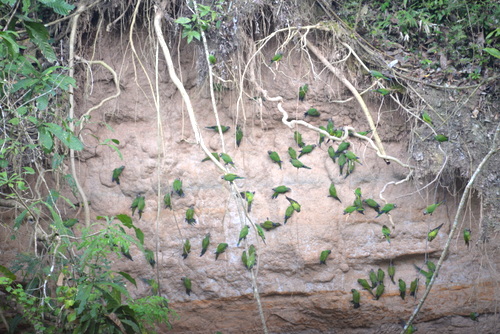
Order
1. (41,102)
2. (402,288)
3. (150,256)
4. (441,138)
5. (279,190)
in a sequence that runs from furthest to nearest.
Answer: (279,190) → (402,288) → (150,256) → (441,138) → (41,102)

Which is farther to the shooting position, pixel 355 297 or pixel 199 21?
pixel 355 297

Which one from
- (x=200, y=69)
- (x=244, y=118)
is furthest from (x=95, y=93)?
(x=244, y=118)

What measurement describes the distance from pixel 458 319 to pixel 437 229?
869 mm

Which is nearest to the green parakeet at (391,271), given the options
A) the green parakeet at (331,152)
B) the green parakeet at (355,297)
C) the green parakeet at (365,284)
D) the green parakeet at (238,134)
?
the green parakeet at (365,284)

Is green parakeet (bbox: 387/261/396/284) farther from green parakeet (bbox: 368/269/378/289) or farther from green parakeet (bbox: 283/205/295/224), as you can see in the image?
green parakeet (bbox: 283/205/295/224)

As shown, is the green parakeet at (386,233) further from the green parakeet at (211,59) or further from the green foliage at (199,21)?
the green foliage at (199,21)

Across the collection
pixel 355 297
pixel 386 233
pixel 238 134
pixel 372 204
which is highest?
pixel 238 134

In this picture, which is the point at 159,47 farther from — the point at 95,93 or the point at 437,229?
the point at 437,229

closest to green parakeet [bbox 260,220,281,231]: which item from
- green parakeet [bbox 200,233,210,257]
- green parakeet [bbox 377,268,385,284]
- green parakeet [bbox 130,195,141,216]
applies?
green parakeet [bbox 200,233,210,257]

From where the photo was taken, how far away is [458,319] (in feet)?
16.2

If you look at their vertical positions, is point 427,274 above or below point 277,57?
below

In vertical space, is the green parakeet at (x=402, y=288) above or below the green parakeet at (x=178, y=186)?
below

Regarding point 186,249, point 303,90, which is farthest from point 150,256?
point 303,90

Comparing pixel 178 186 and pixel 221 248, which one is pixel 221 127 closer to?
pixel 178 186
